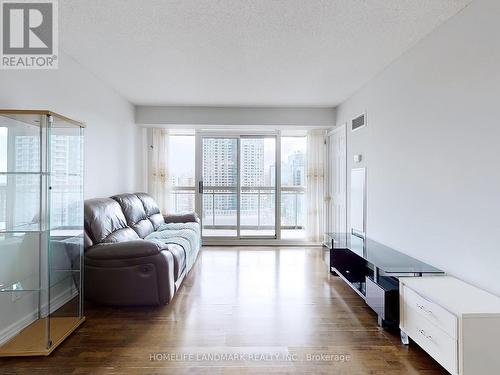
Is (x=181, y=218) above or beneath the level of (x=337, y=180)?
beneath

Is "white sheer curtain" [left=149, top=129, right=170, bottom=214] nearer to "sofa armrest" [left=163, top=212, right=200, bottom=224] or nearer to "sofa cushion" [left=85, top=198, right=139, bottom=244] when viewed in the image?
"sofa armrest" [left=163, top=212, right=200, bottom=224]

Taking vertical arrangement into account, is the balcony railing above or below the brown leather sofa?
above

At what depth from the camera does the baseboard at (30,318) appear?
2.31 m

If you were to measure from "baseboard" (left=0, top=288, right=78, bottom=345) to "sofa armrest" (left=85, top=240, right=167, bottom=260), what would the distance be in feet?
1.18

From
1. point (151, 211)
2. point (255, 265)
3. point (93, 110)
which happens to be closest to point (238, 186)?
point (151, 211)

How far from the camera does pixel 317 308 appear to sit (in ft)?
9.73

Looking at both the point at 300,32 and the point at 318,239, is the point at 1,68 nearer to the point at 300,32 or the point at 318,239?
the point at 300,32

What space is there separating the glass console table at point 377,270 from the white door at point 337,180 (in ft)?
3.80

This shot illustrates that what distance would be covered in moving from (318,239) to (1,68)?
16.9ft

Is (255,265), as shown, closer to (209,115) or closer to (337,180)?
(337,180)

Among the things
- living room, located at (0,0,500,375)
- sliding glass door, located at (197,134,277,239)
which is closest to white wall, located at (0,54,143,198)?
living room, located at (0,0,500,375)

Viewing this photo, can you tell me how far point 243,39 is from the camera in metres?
2.75

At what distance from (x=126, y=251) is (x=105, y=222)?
0.66 metres

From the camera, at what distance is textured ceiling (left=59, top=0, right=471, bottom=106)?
89.2 inches
